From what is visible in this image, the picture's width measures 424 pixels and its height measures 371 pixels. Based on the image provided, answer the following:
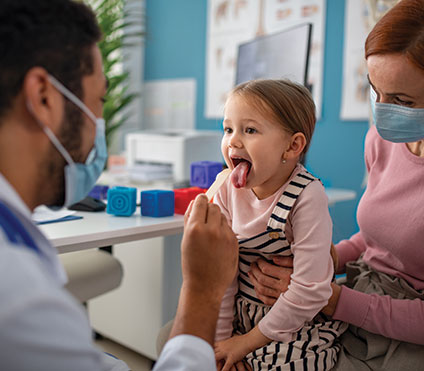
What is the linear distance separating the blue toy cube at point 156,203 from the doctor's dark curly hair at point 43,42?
2.17 ft

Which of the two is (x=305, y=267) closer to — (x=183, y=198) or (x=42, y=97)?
(x=183, y=198)

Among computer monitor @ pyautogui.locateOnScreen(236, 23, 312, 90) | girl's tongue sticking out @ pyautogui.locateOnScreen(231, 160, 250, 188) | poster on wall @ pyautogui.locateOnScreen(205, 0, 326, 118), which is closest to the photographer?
girl's tongue sticking out @ pyautogui.locateOnScreen(231, 160, 250, 188)

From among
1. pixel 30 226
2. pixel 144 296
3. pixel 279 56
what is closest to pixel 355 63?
pixel 279 56

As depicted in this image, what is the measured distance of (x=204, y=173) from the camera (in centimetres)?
146

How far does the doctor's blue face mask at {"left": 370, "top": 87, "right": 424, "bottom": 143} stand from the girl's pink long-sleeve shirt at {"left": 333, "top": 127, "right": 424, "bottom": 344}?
3.2 inches

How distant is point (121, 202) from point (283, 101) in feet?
1.85

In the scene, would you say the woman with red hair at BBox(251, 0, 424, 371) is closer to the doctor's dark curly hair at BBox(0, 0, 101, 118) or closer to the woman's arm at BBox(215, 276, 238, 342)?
the woman's arm at BBox(215, 276, 238, 342)

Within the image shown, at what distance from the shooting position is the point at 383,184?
3.69 ft

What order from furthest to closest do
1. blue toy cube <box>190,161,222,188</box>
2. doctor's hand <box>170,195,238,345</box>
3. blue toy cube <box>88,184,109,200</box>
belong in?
blue toy cube <box>88,184,109,200</box> → blue toy cube <box>190,161,222,188</box> → doctor's hand <box>170,195,238,345</box>

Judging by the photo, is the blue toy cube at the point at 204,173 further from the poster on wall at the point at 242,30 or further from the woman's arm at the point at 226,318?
the poster on wall at the point at 242,30

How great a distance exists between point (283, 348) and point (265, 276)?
0.52 ft

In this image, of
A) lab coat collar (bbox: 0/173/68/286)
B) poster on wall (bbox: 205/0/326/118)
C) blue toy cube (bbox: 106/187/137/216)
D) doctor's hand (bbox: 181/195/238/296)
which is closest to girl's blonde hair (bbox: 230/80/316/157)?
doctor's hand (bbox: 181/195/238/296)

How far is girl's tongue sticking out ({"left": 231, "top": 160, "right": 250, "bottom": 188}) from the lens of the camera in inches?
40.3

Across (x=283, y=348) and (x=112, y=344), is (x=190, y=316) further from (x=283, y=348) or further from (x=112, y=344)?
(x=112, y=344)
